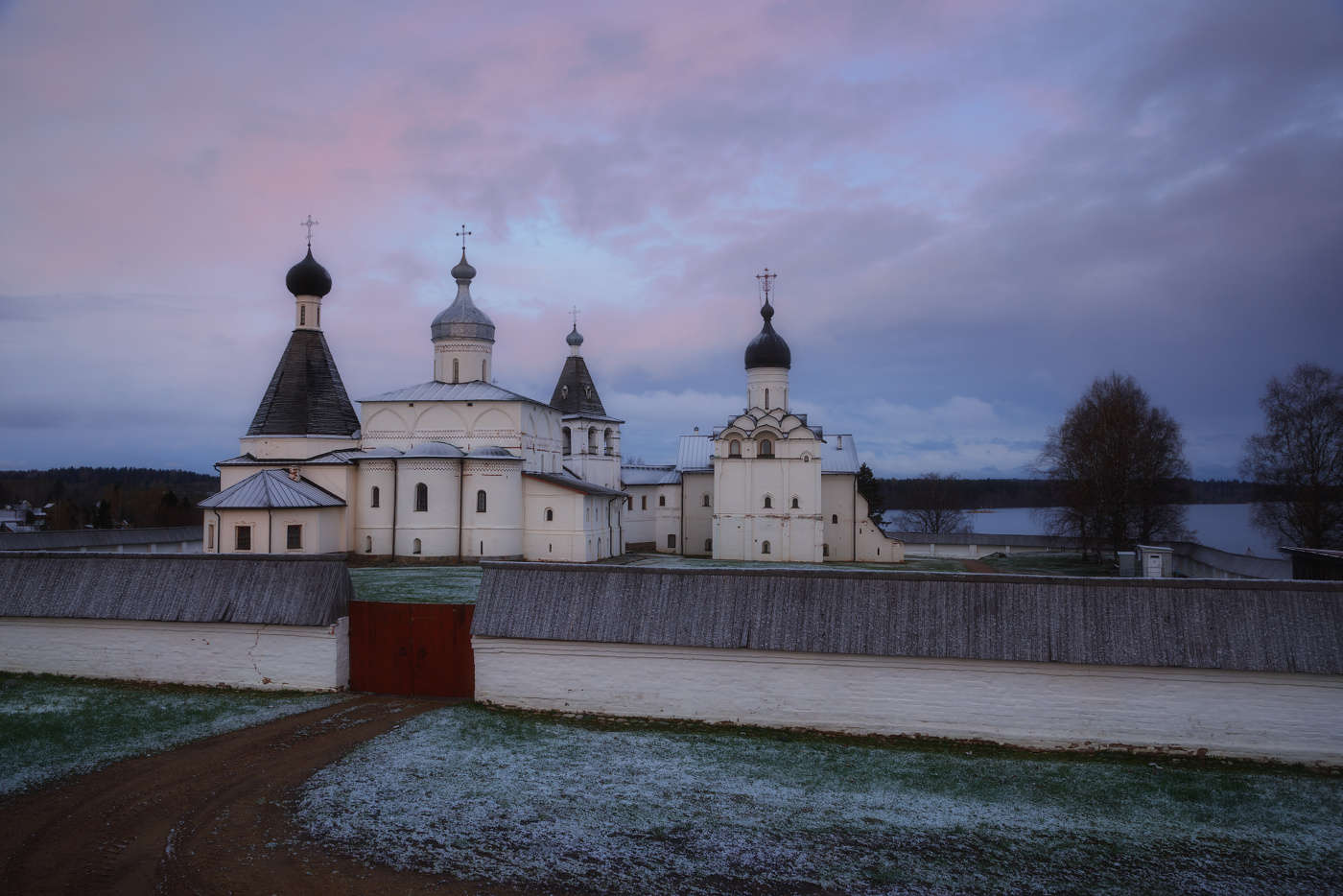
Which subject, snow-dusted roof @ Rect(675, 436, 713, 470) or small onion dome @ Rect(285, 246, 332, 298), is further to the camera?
snow-dusted roof @ Rect(675, 436, 713, 470)

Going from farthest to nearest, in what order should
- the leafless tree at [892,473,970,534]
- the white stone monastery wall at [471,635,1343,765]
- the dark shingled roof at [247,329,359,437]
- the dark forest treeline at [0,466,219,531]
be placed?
the leafless tree at [892,473,970,534], the dark forest treeline at [0,466,219,531], the dark shingled roof at [247,329,359,437], the white stone monastery wall at [471,635,1343,765]

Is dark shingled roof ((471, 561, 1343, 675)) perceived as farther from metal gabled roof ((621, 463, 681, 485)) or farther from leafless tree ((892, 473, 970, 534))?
leafless tree ((892, 473, 970, 534))

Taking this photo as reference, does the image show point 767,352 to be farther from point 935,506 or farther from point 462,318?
point 935,506

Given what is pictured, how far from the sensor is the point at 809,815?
729cm

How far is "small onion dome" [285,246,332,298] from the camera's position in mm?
30578

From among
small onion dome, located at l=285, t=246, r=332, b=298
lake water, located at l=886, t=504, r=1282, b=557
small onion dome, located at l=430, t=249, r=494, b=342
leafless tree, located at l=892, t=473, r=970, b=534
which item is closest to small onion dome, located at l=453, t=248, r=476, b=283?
small onion dome, located at l=430, t=249, r=494, b=342

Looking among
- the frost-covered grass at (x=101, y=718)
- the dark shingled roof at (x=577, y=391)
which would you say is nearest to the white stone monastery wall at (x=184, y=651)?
the frost-covered grass at (x=101, y=718)

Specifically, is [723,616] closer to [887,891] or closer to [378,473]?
[887,891]

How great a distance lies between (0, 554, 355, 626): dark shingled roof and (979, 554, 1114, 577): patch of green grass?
2416 centimetres

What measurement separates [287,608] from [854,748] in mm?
7179

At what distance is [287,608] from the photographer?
10859mm

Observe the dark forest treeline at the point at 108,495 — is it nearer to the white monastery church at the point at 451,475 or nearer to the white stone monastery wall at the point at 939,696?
the white monastery church at the point at 451,475

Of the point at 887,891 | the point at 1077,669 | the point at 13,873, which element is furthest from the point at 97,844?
the point at 1077,669

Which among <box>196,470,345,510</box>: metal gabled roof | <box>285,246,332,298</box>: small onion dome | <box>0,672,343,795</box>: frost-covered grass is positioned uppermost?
<box>285,246,332,298</box>: small onion dome
